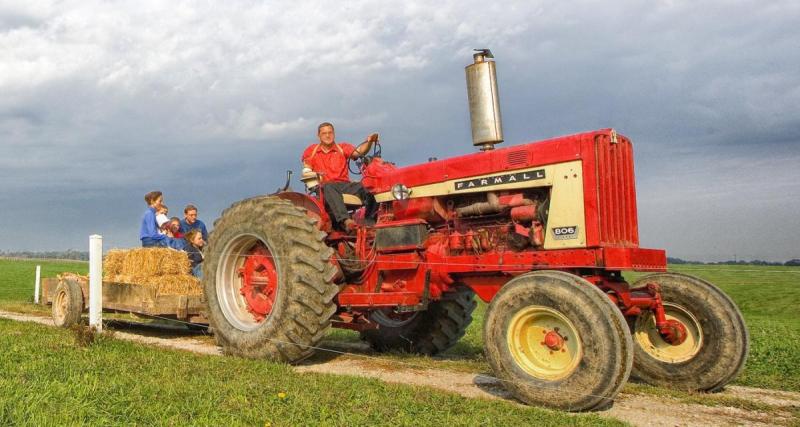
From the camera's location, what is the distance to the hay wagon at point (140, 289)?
8.30 meters

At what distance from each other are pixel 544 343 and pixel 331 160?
12.6 ft

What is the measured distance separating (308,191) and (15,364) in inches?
144

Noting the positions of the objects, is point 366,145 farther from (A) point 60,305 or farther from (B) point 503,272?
(A) point 60,305

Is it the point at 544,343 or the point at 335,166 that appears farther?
the point at 335,166

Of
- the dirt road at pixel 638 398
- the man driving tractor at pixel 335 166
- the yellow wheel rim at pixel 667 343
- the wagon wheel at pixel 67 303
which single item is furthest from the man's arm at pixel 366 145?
the wagon wheel at pixel 67 303

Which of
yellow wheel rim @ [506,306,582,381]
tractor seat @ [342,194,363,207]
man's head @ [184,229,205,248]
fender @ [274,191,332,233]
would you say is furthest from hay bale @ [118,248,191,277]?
yellow wheel rim @ [506,306,582,381]

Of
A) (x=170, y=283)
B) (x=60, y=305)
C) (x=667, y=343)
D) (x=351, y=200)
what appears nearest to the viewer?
(x=667, y=343)

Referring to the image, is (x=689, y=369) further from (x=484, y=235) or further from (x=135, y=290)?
(x=135, y=290)

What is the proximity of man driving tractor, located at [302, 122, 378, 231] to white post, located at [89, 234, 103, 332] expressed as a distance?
2.89m

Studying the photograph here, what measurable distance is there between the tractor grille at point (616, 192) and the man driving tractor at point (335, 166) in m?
2.97

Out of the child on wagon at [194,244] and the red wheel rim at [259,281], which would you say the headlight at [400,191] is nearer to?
the red wheel rim at [259,281]

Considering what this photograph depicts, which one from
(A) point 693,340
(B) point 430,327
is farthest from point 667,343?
(B) point 430,327

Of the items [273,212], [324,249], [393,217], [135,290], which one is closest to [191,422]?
[324,249]

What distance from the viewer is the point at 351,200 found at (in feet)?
24.9
